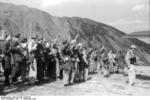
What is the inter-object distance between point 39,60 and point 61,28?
24.5 m

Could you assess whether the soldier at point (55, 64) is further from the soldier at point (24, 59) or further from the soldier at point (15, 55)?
the soldier at point (15, 55)

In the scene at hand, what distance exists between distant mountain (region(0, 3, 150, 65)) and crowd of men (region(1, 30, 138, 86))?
14.7m

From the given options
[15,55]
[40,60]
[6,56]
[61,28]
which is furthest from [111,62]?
[61,28]

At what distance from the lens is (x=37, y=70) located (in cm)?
936

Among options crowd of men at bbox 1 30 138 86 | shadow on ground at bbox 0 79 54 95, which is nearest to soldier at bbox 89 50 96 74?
crowd of men at bbox 1 30 138 86

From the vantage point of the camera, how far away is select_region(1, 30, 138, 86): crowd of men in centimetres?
825

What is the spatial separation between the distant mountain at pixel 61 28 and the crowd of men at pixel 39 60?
14.7 meters

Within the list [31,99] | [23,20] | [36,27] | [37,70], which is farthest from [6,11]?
[31,99]

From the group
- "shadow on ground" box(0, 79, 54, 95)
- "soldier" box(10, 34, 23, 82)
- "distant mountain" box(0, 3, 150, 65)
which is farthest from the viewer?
"distant mountain" box(0, 3, 150, 65)

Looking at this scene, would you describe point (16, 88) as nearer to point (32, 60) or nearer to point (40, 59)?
point (32, 60)

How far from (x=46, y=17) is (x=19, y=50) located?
25.8m

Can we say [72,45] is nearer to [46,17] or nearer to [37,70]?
[37,70]

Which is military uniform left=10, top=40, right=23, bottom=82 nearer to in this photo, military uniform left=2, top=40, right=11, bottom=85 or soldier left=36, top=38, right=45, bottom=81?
military uniform left=2, top=40, right=11, bottom=85

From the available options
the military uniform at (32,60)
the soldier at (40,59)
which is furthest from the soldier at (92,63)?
the military uniform at (32,60)
